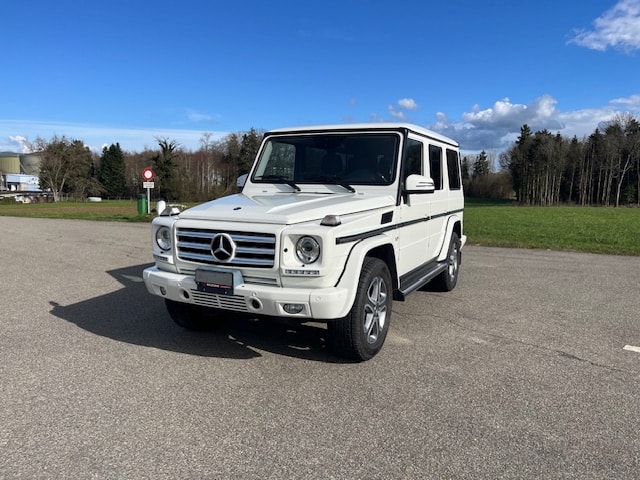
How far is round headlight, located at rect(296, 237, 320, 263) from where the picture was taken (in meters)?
3.62

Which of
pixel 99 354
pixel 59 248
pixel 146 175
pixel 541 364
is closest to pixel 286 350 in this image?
pixel 99 354

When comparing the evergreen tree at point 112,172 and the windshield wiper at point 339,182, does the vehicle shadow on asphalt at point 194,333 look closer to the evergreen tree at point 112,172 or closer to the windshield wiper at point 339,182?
the windshield wiper at point 339,182

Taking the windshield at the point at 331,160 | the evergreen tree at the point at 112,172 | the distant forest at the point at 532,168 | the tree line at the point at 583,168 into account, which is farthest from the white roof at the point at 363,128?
the evergreen tree at the point at 112,172

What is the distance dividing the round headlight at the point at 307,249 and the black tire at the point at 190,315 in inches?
60.4

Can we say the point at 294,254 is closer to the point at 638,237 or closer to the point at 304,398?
the point at 304,398

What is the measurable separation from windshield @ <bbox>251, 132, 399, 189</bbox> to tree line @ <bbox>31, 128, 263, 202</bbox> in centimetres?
3377

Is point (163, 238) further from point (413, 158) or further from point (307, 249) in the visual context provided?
point (413, 158)

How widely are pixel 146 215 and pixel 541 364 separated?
21.5 m

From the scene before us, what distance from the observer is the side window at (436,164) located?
5.96 meters

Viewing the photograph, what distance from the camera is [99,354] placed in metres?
4.36

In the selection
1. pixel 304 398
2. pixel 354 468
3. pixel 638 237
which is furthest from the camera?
pixel 638 237

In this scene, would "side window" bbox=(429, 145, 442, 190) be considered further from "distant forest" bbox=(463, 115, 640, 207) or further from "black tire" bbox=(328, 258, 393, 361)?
"distant forest" bbox=(463, 115, 640, 207)

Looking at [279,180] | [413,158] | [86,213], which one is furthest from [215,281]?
[86,213]

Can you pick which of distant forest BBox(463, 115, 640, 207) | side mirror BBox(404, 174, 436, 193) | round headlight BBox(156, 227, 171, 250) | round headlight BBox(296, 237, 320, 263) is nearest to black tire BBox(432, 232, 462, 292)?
side mirror BBox(404, 174, 436, 193)
